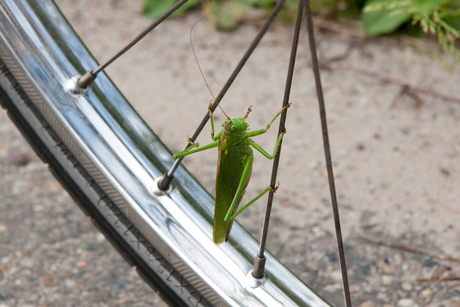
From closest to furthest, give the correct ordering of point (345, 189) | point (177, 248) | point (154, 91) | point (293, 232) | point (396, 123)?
point (177, 248), point (293, 232), point (345, 189), point (396, 123), point (154, 91)

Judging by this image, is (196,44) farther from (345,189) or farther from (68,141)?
(68,141)

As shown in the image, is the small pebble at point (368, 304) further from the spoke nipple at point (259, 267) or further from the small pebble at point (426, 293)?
the spoke nipple at point (259, 267)

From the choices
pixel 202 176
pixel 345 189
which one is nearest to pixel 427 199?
pixel 345 189

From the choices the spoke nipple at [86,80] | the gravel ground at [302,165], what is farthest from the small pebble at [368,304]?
the spoke nipple at [86,80]

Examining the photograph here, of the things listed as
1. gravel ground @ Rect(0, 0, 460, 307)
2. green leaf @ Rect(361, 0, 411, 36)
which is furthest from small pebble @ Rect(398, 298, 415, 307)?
green leaf @ Rect(361, 0, 411, 36)

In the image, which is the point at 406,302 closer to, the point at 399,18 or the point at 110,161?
the point at 110,161

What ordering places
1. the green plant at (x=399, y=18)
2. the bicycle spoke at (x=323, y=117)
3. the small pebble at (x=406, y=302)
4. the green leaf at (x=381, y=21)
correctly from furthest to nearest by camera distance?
the green leaf at (x=381, y=21)
the green plant at (x=399, y=18)
the small pebble at (x=406, y=302)
the bicycle spoke at (x=323, y=117)
